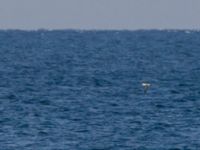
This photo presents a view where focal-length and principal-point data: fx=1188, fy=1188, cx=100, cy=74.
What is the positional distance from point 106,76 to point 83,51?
50.8m

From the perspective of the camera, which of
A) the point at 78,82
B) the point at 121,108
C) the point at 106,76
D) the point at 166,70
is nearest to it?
the point at 121,108

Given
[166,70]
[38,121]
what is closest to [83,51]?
[166,70]

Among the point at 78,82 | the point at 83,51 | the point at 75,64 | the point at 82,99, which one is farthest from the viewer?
the point at 83,51

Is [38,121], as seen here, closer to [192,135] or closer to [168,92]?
[192,135]

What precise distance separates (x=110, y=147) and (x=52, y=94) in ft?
70.7

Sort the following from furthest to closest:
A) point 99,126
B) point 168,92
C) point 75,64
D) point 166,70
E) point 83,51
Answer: point 83,51
point 75,64
point 166,70
point 168,92
point 99,126

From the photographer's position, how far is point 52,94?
73562mm

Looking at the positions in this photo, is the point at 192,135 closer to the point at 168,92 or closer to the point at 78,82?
the point at 168,92

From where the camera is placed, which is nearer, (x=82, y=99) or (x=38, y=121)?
(x=38, y=121)

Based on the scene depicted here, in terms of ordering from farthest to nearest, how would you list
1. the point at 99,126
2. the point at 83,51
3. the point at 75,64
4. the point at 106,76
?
1. the point at 83,51
2. the point at 75,64
3. the point at 106,76
4. the point at 99,126

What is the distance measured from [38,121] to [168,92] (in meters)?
17.3

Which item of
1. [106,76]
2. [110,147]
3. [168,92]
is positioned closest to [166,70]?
[106,76]

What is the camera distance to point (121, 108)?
65438 mm

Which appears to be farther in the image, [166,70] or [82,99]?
[166,70]
